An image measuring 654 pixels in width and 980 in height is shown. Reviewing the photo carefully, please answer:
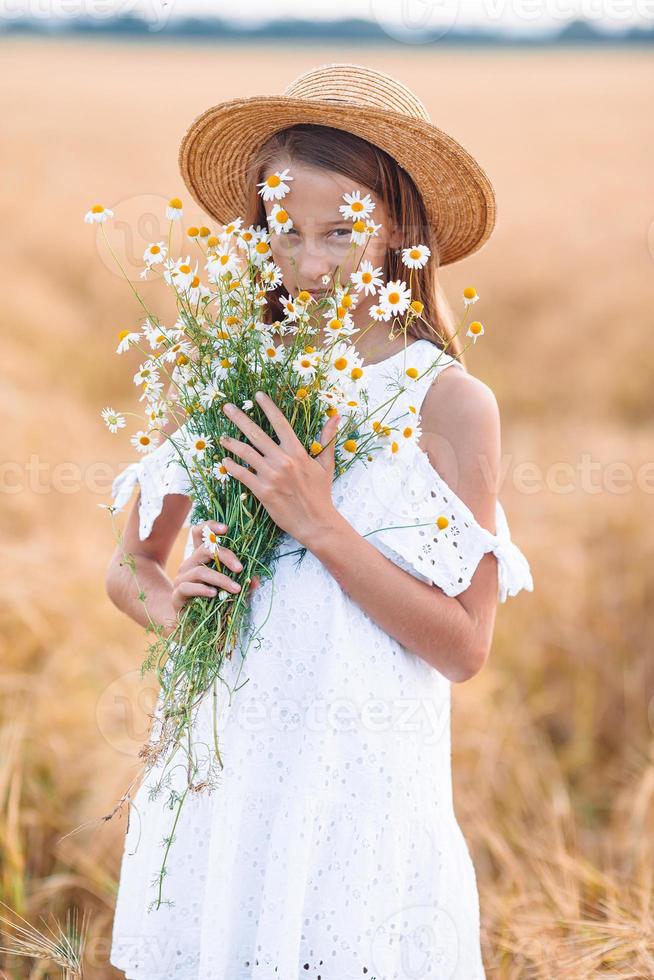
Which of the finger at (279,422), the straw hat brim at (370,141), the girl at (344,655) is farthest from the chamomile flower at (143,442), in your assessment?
the straw hat brim at (370,141)

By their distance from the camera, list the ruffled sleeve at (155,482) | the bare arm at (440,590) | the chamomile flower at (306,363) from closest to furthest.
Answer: the chamomile flower at (306,363), the bare arm at (440,590), the ruffled sleeve at (155,482)

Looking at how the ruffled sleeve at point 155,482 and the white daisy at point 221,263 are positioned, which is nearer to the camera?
the white daisy at point 221,263

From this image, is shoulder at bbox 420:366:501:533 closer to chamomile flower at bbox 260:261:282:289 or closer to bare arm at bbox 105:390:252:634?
chamomile flower at bbox 260:261:282:289

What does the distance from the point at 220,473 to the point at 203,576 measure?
0.54 ft

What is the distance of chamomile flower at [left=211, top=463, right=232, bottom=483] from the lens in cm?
153

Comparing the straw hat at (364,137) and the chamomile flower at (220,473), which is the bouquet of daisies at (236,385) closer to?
the chamomile flower at (220,473)

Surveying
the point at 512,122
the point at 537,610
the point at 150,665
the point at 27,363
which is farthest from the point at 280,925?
the point at 512,122

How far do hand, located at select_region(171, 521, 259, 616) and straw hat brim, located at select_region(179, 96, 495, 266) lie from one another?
2.28 feet

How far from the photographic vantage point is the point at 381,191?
170 cm

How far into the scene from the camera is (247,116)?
1.71 m

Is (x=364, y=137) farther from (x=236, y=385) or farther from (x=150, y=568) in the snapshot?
(x=150, y=568)

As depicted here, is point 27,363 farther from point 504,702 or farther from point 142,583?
point 142,583

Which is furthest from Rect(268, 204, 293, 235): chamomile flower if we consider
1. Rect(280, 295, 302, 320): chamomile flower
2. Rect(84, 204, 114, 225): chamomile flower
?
Rect(84, 204, 114, 225): chamomile flower

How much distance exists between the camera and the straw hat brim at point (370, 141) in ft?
5.24
